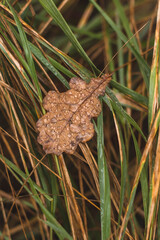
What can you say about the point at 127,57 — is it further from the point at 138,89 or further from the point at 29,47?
the point at 29,47

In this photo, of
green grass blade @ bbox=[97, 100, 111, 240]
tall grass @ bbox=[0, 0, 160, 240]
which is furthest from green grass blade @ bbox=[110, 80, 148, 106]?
green grass blade @ bbox=[97, 100, 111, 240]

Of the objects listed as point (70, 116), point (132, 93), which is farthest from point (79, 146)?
point (132, 93)

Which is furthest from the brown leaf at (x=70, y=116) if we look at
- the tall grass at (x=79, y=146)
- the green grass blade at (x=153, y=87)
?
the green grass blade at (x=153, y=87)

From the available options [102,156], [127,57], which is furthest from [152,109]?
[127,57]

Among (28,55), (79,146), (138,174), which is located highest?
(28,55)

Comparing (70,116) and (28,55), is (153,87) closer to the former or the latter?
(70,116)

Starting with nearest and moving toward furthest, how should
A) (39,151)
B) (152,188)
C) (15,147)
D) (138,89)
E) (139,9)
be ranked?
Result: (152,188) < (39,151) < (15,147) < (138,89) < (139,9)

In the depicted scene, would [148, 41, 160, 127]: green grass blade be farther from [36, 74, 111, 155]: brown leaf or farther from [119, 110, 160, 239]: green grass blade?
[36, 74, 111, 155]: brown leaf

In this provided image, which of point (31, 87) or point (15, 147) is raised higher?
point (31, 87)
